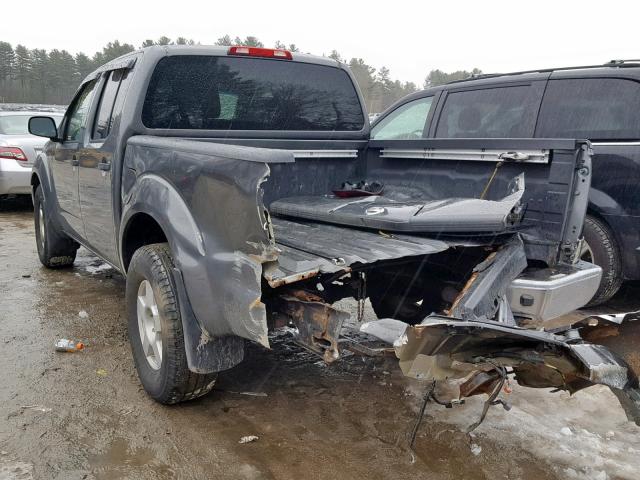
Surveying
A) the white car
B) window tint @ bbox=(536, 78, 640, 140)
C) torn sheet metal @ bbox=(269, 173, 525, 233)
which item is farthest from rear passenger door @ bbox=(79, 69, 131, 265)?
the white car

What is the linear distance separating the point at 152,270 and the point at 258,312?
2.91ft

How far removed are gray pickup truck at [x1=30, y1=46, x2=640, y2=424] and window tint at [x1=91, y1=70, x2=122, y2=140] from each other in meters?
0.02

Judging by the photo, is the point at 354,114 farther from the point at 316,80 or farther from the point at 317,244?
the point at 317,244

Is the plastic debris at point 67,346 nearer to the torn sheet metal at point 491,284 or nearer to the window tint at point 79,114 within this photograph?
the window tint at point 79,114

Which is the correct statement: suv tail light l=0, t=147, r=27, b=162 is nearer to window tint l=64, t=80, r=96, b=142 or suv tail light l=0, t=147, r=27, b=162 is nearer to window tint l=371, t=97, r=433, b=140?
window tint l=64, t=80, r=96, b=142

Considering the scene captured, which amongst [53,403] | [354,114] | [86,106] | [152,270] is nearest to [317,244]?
[152,270]

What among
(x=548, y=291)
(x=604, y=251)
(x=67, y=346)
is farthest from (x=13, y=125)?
(x=548, y=291)

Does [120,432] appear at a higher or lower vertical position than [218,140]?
lower

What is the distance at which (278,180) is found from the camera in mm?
3961

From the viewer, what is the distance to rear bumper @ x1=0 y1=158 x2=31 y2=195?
878 centimetres

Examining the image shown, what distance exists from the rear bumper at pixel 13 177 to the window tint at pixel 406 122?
5.90 meters

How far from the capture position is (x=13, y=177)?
880cm

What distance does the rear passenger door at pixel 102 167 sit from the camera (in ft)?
12.2

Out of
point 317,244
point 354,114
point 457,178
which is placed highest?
point 354,114
